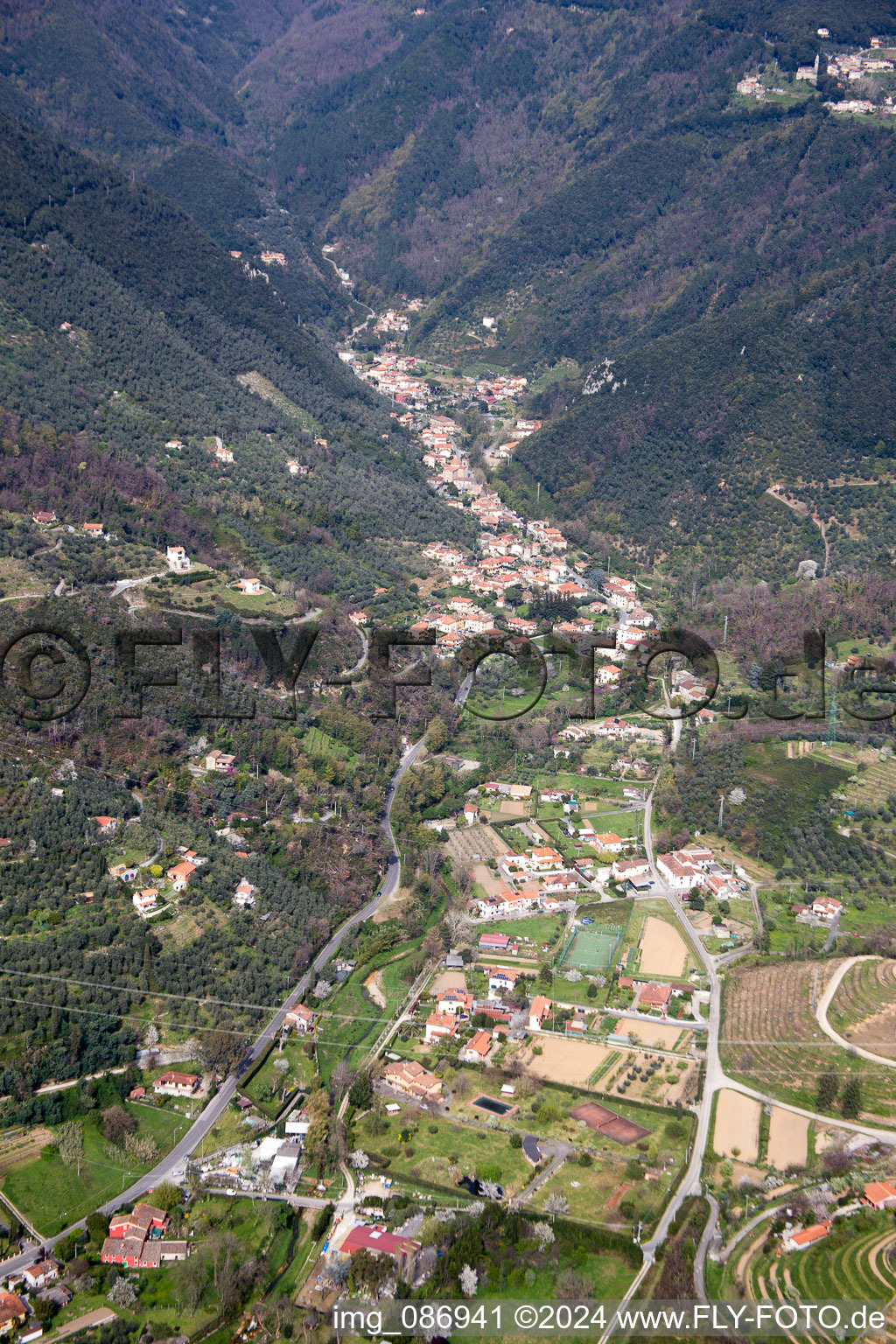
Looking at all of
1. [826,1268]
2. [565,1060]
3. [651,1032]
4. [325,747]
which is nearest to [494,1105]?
[565,1060]

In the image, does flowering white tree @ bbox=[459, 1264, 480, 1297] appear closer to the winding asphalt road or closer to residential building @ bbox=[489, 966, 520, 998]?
the winding asphalt road

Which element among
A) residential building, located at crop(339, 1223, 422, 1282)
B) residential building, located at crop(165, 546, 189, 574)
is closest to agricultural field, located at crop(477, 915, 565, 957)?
residential building, located at crop(339, 1223, 422, 1282)

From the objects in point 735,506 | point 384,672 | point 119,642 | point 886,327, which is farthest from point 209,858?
point 886,327

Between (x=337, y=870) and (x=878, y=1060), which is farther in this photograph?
(x=337, y=870)

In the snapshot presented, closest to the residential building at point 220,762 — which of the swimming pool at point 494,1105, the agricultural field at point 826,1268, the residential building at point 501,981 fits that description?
the residential building at point 501,981

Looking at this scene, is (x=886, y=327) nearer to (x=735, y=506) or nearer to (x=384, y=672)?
(x=735, y=506)

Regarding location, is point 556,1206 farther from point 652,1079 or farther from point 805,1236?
point 652,1079
